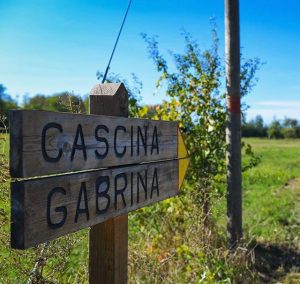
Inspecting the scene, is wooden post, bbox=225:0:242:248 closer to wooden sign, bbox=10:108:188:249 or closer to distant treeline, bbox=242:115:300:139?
wooden sign, bbox=10:108:188:249

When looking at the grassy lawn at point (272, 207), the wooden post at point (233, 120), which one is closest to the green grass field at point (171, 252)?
the grassy lawn at point (272, 207)

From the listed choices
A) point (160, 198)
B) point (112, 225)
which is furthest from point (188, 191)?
point (112, 225)

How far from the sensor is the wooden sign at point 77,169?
1.64 m

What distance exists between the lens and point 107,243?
2449mm

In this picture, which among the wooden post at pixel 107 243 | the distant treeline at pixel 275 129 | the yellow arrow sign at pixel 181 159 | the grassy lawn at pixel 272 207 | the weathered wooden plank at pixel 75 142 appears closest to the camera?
the weathered wooden plank at pixel 75 142

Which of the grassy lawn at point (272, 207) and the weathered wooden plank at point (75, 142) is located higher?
the weathered wooden plank at point (75, 142)

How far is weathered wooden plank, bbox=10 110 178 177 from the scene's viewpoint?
1.63m

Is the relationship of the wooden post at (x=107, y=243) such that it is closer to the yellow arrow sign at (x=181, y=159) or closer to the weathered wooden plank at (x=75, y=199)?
the weathered wooden plank at (x=75, y=199)

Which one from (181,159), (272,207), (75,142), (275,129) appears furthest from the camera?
(275,129)

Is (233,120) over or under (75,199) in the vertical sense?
over

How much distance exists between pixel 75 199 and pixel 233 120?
3.70 meters

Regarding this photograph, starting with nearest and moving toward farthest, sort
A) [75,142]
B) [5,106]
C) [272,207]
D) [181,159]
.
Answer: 1. [75,142]
2. [181,159]
3. [5,106]
4. [272,207]

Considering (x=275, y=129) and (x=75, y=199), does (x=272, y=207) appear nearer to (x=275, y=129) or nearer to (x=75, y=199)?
(x=75, y=199)

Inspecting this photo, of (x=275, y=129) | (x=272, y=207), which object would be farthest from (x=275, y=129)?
(x=272, y=207)
